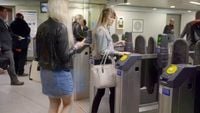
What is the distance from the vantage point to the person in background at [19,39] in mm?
6277

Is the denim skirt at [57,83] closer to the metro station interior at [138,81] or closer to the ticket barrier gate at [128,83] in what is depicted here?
the metro station interior at [138,81]

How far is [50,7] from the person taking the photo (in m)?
2.46

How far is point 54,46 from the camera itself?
2.38 metres

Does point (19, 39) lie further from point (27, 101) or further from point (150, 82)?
point (150, 82)

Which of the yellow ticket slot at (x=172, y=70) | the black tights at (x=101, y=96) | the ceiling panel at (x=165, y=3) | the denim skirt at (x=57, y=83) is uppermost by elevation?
the ceiling panel at (x=165, y=3)

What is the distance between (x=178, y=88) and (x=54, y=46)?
3.48 feet

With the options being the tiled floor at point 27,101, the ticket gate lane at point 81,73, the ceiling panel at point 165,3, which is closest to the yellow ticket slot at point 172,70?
the tiled floor at point 27,101

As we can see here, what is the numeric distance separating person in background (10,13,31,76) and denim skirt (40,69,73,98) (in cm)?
404

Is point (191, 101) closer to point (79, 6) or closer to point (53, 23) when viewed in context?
point (53, 23)

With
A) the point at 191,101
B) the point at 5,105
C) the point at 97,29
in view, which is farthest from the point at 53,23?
the point at 5,105

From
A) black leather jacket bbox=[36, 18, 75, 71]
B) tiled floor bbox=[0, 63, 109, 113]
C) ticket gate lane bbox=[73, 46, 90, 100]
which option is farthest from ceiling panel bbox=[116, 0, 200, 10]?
black leather jacket bbox=[36, 18, 75, 71]

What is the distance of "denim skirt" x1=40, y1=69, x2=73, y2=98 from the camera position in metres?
2.42

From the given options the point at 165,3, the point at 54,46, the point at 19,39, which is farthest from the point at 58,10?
the point at 165,3

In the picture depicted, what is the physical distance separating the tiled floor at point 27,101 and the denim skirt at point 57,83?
124cm
